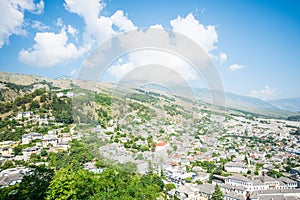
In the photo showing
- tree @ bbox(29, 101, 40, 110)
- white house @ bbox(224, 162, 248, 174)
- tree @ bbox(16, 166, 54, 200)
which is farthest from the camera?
tree @ bbox(29, 101, 40, 110)

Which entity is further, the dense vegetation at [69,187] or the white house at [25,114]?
the white house at [25,114]

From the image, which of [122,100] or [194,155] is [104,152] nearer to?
[194,155]

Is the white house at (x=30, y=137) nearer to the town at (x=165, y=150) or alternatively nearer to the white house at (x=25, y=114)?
the town at (x=165, y=150)

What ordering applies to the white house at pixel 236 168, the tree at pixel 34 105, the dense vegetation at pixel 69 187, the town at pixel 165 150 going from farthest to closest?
the tree at pixel 34 105, the white house at pixel 236 168, the town at pixel 165 150, the dense vegetation at pixel 69 187

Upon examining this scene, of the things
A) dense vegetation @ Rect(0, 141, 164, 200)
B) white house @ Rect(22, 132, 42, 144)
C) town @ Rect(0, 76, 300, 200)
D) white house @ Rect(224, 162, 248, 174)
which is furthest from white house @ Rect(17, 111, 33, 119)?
white house @ Rect(224, 162, 248, 174)

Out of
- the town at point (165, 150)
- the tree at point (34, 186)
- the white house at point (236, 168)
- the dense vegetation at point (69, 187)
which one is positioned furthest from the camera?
the white house at point (236, 168)

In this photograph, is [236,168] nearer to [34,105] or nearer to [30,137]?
[30,137]

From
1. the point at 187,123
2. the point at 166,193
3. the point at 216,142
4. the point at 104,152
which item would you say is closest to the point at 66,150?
the point at 104,152

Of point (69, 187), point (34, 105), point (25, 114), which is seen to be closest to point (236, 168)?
point (69, 187)

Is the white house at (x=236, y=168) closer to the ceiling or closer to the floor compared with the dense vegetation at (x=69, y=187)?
closer to the floor

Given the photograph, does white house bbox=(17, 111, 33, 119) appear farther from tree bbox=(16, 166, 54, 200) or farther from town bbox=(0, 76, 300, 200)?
tree bbox=(16, 166, 54, 200)

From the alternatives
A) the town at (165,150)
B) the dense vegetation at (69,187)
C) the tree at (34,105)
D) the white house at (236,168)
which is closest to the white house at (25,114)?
the town at (165,150)
